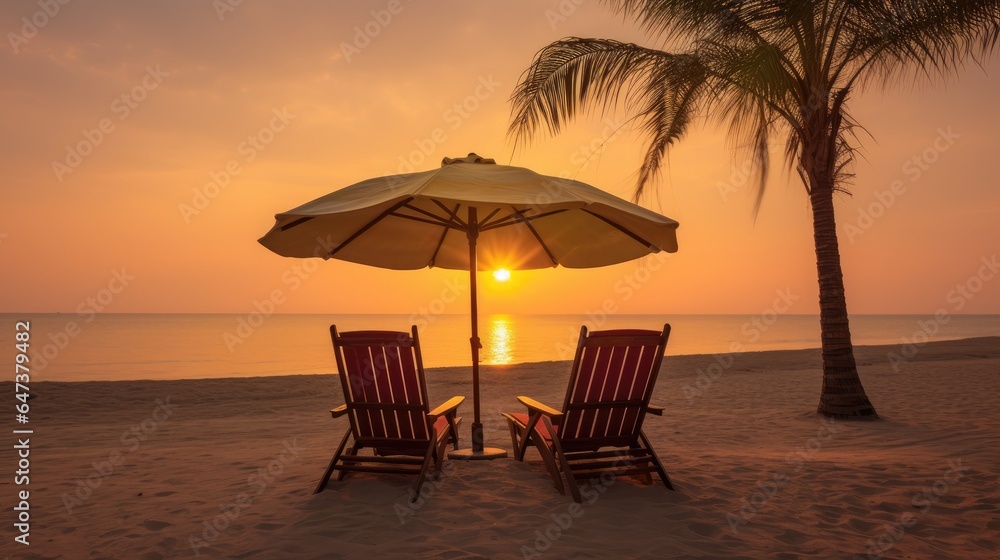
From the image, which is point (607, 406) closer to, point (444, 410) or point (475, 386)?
point (444, 410)

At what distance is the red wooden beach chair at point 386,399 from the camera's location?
A: 443 cm

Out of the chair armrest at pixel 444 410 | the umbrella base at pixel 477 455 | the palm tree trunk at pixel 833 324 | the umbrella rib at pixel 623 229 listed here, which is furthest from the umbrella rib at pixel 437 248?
the palm tree trunk at pixel 833 324

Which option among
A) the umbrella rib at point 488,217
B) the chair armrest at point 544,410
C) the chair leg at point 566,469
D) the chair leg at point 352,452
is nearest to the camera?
the chair leg at point 566,469

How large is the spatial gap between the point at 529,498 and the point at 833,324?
596cm

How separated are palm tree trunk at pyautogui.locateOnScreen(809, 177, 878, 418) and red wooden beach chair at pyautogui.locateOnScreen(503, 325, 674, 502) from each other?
4.99 meters

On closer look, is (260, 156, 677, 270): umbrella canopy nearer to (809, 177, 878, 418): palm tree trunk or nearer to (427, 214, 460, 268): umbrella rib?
(427, 214, 460, 268): umbrella rib

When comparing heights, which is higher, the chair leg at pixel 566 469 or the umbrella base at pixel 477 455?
the chair leg at pixel 566 469

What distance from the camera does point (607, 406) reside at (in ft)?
14.9

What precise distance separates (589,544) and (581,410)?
1.11 metres

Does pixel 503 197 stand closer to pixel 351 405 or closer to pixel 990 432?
pixel 351 405

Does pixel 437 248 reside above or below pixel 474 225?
below

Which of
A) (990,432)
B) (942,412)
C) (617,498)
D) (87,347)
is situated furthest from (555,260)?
(87,347)

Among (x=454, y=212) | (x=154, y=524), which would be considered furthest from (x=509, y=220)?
(x=154, y=524)

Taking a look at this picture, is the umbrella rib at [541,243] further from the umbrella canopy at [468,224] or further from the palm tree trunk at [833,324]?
the palm tree trunk at [833,324]
